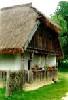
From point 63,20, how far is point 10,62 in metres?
21.8

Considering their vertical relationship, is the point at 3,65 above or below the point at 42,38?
below

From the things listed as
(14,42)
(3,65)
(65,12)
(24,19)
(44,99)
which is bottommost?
(44,99)

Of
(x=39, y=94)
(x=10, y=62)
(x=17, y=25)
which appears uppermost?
(x=17, y=25)

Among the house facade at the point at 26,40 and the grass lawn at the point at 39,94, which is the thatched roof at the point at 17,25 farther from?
the grass lawn at the point at 39,94

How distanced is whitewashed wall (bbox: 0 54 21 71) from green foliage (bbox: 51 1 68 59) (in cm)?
1930

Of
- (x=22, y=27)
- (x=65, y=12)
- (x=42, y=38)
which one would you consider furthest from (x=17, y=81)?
(x=65, y=12)

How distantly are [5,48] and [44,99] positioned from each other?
178 inches

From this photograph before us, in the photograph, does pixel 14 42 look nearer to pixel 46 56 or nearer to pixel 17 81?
pixel 17 81

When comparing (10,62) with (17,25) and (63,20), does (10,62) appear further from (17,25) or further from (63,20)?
(63,20)

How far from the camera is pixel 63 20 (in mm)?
42156

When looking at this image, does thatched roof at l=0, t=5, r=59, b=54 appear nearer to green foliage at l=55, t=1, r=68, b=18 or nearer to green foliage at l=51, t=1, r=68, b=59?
green foliage at l=51, t=1, r=68, b=59

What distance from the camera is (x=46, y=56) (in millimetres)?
25953

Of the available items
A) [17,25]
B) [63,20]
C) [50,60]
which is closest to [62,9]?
[63,20]

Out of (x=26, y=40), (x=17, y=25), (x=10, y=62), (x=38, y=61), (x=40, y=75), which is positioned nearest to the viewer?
(x=26, y=40)
